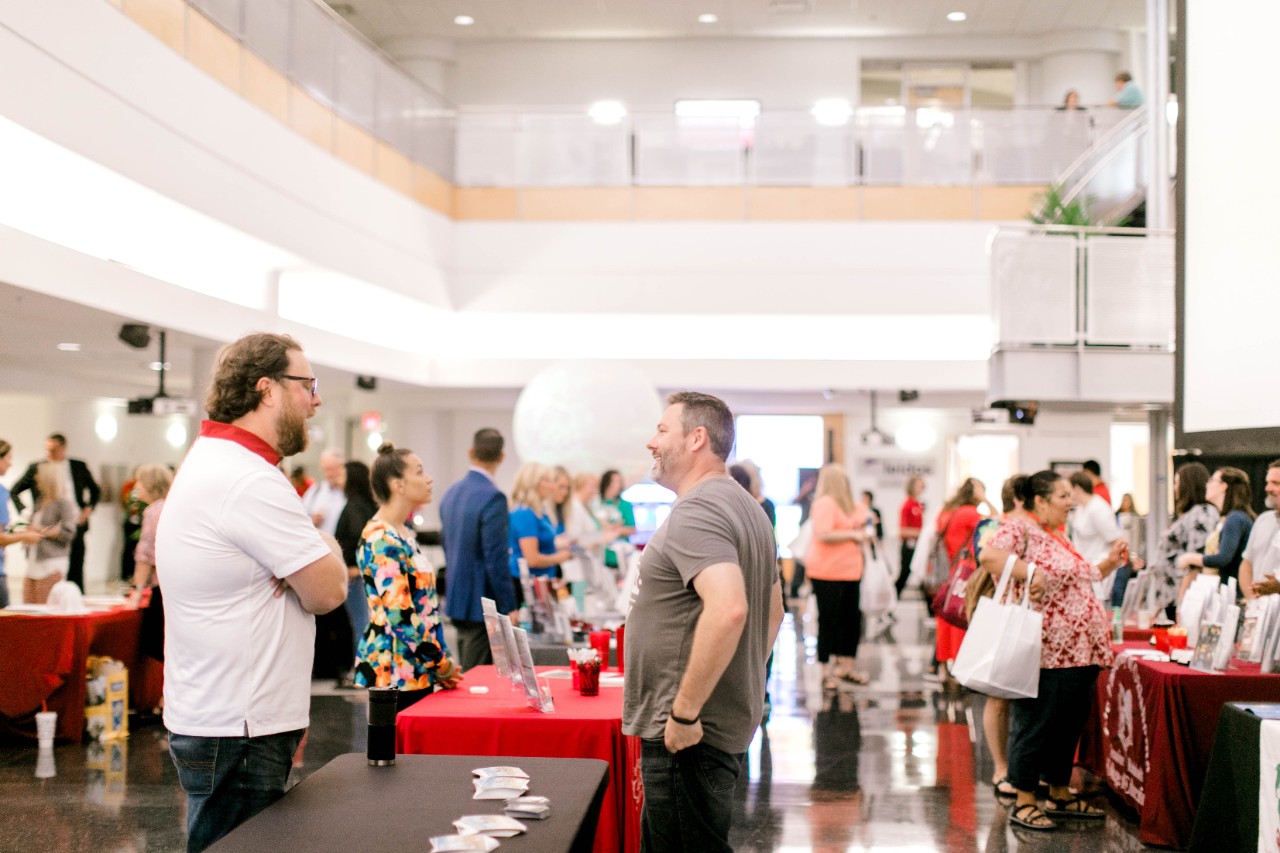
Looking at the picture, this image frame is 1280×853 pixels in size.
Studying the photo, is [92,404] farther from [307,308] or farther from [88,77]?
[88,77]

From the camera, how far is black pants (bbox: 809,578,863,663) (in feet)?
28.0

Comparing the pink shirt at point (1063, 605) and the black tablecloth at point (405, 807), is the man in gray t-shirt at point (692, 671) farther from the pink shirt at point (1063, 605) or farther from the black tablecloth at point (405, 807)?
the pink shirt at point (1063, 605)

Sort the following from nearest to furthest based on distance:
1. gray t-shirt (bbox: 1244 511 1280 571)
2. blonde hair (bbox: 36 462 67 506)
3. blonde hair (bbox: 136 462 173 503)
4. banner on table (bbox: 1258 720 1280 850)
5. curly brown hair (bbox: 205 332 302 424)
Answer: curly brown hair (bbox: 205 332 302 424) → banner on table (bbox: 1258 720 1280 850) → gray t-shirt (bbox: 1244 511 1280 571) → blonde hair (bbox: 136 462 173 503) → blonde hair (bbox: 36 462 67 506)

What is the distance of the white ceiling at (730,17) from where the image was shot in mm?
16766

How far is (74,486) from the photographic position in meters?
11.2

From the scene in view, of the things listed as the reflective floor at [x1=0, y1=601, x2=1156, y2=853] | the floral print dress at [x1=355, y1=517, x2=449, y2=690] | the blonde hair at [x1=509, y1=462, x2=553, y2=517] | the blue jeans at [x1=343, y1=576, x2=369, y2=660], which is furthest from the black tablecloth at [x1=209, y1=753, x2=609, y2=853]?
the blue jeans at [x1=343, y1=576, x2=369, y2=660]

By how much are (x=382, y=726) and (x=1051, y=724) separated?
3.38 metres

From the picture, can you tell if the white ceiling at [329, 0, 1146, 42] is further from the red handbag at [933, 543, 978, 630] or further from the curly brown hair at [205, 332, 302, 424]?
the curly brown hair at [205, 332, 302, 424]

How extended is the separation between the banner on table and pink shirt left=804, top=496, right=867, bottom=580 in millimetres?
4746

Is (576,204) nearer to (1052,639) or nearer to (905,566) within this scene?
(905,566)

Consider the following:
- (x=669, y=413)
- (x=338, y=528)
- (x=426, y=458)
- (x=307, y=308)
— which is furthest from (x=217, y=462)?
(x=426, y=458)

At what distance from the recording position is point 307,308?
12727 millimetres

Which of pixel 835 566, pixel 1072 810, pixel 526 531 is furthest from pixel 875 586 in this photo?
pixel 1072 810

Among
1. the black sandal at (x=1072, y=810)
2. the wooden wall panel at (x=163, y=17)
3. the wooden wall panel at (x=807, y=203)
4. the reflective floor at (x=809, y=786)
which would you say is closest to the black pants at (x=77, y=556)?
the reflective floor at (x=809, y=786)
